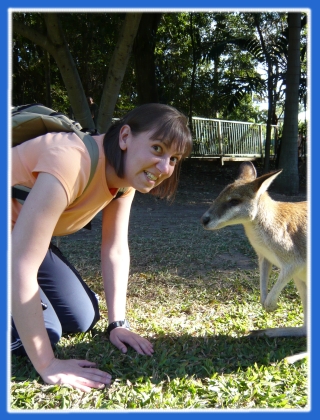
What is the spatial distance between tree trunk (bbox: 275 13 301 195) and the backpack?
6.63 m

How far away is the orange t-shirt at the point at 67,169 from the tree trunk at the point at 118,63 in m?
4.12

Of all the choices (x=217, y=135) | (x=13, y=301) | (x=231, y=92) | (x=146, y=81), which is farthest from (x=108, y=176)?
(x=217, y=135)

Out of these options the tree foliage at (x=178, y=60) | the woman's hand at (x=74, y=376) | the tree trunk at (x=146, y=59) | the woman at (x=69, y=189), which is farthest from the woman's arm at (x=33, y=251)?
the tree trunk at (x=146, y=59)

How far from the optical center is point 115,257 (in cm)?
254

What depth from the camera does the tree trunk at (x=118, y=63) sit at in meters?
5.71

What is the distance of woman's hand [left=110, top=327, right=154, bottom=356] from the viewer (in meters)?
2.27

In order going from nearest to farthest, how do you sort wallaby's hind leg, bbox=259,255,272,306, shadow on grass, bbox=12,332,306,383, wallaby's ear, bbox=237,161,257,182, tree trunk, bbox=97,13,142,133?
shadow on grass, bbox=12,332,306,383, wallaby's hind leg, bbox=259,255,272,306, wallaby's ear, bbox=237,161,257,182, tree trunk, bbox=97,13,142,133

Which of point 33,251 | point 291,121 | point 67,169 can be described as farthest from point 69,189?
point 291,121

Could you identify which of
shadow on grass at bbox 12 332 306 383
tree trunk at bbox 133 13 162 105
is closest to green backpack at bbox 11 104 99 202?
shadow on grass at bbox 12 332 306 383

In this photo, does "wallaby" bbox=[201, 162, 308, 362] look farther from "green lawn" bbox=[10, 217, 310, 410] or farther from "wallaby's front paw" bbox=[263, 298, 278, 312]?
"green lawn" bbox=[10, 217, 310, 410]

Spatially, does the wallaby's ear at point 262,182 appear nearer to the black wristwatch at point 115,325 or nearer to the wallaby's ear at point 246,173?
the wallaby's ear at point 246,173

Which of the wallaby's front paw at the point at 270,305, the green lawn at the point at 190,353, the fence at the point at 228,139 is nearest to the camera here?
the green lawn at the point at 190,353

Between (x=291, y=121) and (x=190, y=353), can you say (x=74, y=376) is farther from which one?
(x=291, y=121)

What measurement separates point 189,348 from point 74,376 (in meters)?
0.68
